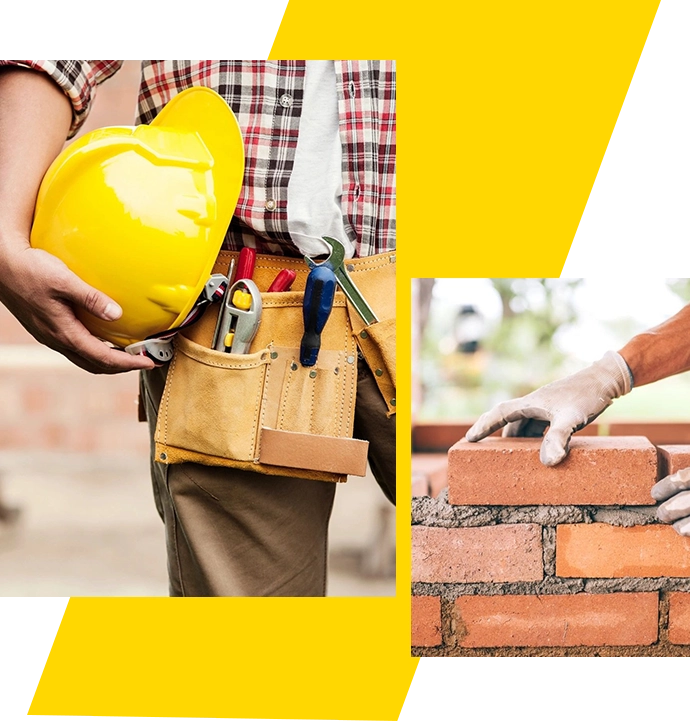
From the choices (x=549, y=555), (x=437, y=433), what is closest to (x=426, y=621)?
(x=549, y=555)

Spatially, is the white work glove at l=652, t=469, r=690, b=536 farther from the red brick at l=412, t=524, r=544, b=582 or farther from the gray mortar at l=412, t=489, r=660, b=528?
the red brick at l=412, t=524, r=544, b=582

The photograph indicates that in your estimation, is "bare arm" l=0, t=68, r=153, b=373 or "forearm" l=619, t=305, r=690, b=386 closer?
"bare arm" l=0, t=68, r=153, b=373

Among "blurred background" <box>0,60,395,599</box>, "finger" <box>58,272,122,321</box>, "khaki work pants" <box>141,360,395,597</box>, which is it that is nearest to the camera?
"finger" <box>58,272,122,321</box>

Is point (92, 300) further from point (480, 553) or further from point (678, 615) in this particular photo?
point (678, 615)

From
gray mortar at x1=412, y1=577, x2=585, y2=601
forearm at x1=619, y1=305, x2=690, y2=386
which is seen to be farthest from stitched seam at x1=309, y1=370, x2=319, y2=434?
forearm at x1=619, y1=305, x2=690, y2=386

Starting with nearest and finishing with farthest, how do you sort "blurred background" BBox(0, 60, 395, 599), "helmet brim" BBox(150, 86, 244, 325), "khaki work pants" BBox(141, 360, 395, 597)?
1. "helmet brim" BBox(150, 86, 244, 325)
2. "khaki work pants" BBox(141, 360, 395, 597)
3. "blurred background" BBox(0, 60, 395, 599)

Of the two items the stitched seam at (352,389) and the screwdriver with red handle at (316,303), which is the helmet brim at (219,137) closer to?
the screwdriver with red handle at (316,303)

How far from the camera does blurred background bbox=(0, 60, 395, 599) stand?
2896 millimetres

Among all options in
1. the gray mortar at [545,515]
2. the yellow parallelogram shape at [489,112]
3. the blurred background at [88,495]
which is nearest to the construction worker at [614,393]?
the gray mortar at [545,515]

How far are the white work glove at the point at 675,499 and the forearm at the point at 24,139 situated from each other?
55.1 inches

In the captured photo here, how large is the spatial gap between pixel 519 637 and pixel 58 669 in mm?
1043

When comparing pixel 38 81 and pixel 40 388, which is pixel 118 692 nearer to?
pixel 38 81

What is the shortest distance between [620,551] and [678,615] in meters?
0.19

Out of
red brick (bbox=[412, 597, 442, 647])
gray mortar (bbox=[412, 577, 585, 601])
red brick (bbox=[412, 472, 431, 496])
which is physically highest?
red brick (bbox=[412, 472, 431, 496])
